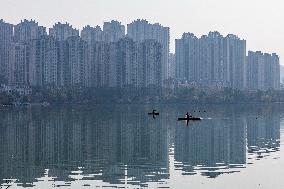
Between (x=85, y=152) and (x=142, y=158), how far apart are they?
517cm

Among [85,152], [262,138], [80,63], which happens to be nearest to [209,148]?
[85,152]

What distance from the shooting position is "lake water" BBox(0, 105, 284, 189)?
3108 centimetres

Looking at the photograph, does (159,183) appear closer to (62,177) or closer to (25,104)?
(62,177)

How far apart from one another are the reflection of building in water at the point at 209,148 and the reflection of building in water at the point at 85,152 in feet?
5.08

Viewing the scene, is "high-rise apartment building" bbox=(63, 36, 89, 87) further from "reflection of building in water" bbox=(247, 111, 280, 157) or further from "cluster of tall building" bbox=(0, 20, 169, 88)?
"reflection of building in water" bbox=(247, 111, 280, 157)

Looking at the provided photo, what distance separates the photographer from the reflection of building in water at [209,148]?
122 feet

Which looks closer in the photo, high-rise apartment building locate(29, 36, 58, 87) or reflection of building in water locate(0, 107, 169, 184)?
reflection of building in water locate(0, 107, 169, 184)

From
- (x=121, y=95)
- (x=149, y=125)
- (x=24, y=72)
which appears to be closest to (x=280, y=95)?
(x=121, y=95)

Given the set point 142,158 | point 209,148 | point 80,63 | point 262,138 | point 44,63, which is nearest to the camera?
point 142,158

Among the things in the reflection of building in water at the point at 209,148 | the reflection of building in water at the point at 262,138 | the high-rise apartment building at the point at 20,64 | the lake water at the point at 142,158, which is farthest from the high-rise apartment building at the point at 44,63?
the reflection of building in water at the point at 209,148

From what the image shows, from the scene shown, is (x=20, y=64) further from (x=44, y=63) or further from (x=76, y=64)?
(x=76, y=64)

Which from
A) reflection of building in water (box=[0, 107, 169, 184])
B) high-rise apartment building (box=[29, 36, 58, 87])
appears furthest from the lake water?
high-rise apartment building (box=[29, 36, 58, 87])

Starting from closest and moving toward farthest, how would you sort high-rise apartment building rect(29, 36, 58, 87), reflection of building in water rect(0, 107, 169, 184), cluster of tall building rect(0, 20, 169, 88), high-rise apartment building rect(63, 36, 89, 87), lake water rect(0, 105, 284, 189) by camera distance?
1. lake water rect(0, 105, 284, 189)
2. reflection of building in water rect(0, 107, 169, 184)
3. high-rise apartment building rect(29, 36, 58, 87)
4. cluster of tall building rect(0, 20, 169, 88)
5. high-rise apartment building rect(63, 36, 89, 87)

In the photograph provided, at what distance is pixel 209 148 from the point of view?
4588 centimetres
